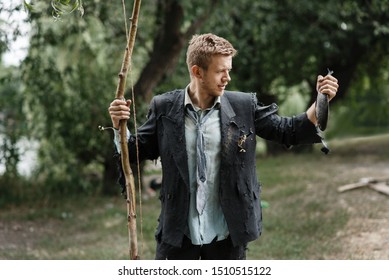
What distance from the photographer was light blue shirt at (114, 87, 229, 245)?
287cm

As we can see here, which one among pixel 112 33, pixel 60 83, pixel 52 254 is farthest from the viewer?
pixel 112 33

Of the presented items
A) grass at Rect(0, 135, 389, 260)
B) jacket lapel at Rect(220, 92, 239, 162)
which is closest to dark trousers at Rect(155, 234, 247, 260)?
jacket lapel at Rect(220, 92, 239, 162)

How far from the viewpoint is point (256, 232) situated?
9.66 ft

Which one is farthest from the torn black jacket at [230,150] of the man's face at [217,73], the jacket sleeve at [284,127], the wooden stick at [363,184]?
the wooden stick at [363,184]

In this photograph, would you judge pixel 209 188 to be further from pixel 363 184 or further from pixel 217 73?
pixel 363 184

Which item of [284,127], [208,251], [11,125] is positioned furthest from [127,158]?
[11,125]

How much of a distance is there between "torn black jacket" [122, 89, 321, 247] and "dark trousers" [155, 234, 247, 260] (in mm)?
82

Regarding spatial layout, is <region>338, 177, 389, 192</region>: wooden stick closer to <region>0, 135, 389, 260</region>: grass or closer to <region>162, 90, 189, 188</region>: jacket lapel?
<region>0, 135, 389, 260</region>: grass

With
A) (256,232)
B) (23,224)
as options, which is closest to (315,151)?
(23,224)

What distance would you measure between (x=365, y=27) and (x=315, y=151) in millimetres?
3263

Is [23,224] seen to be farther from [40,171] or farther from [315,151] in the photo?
[315,151]

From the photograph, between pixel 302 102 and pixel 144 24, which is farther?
pixel 302 102

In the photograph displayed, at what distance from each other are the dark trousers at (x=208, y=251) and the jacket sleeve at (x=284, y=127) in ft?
1.88

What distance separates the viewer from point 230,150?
9.39 feet
